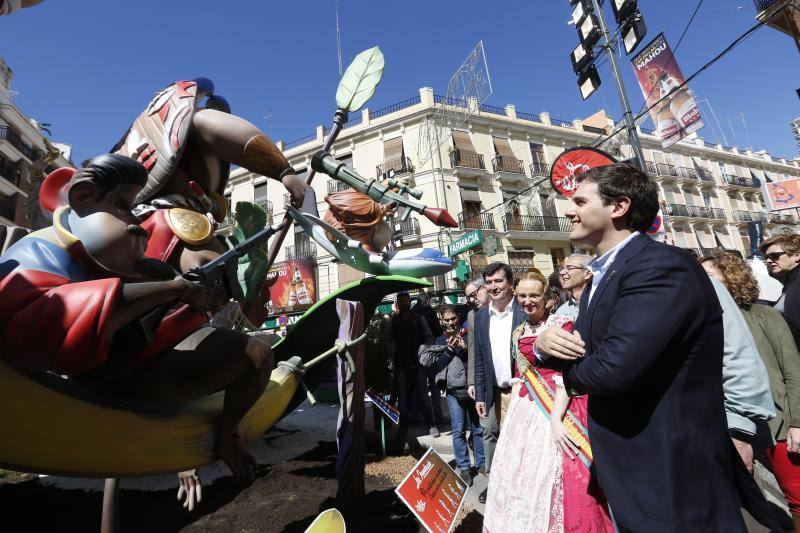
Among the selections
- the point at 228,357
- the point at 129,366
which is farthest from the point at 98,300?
the point at 228,357

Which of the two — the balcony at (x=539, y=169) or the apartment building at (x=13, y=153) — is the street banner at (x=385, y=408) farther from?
the apartment building at (x=13, y=153)

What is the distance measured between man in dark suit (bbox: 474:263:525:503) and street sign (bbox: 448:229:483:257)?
385 inches

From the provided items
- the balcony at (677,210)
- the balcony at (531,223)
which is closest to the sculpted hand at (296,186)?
the balcony at (531,223)

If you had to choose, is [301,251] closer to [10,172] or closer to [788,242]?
[10,172]

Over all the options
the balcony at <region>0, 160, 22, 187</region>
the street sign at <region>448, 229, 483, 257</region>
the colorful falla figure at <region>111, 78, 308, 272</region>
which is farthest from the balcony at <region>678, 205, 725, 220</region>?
the balcony at <region>0, 160, 22, 187</region>

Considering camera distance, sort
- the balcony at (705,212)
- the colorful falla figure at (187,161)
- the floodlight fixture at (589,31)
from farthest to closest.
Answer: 1. the balcony at (705,212)
2. the floodlight fixture at (589,31)
3. the colorful falla figure at (187,161)

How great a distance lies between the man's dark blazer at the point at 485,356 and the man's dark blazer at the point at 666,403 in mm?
1846

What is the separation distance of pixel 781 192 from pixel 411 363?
60.1ft

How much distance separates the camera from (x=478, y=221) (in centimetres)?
1964

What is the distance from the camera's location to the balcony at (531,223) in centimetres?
2042

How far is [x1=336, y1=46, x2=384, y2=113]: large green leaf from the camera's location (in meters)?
2.33

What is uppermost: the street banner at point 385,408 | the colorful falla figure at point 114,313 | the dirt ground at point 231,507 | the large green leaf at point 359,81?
the large green leaf at point 359,81

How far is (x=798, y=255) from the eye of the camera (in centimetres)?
256

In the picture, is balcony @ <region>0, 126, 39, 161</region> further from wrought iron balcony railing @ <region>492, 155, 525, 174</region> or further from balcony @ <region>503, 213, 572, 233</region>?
balcony @ <region>503, 213, 572, 233</region>
